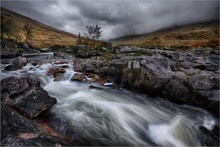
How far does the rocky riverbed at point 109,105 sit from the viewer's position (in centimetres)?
506

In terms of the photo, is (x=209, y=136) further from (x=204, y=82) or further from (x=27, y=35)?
(x=27, y=35)

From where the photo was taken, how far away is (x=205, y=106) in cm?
754

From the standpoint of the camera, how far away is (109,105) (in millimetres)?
7762

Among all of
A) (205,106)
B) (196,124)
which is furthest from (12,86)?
(205,106)

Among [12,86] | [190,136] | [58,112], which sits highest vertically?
[12,86]

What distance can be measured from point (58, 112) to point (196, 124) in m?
5.14

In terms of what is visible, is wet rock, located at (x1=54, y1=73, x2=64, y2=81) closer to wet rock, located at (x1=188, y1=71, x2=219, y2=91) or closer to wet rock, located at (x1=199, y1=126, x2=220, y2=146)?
wet rock, located at (x1=188, y1=71, x2=219, y2=91)

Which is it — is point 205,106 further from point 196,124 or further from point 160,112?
point 160,112

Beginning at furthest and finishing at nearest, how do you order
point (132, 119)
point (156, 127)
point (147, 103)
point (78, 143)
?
point (147, 103) → point (132, 119) → point (156, 127) → point (78, 143)

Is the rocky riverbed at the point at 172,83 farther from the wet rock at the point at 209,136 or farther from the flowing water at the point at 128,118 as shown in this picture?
the wet rock at the point at 209,136

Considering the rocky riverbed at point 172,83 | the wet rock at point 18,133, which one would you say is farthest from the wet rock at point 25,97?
the rocky riverbed at point 172,83

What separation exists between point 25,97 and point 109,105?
334cm

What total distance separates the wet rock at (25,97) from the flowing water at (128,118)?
68 centimetres

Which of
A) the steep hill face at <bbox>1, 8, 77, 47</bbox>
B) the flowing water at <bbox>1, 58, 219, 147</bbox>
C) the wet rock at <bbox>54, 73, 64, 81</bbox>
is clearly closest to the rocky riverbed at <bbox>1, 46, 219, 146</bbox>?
the flowing water at <bbox>1, 58, 219, 147</bbox>
